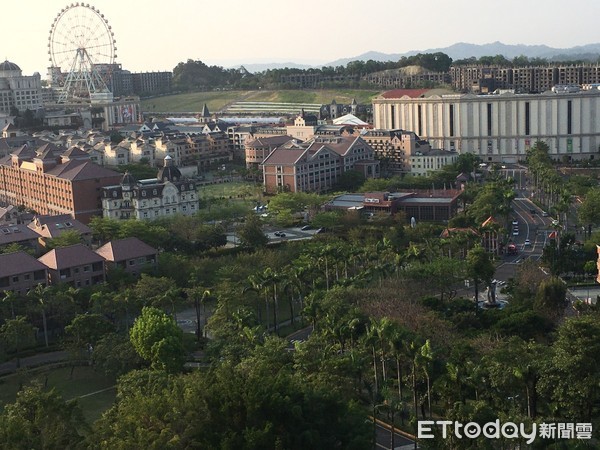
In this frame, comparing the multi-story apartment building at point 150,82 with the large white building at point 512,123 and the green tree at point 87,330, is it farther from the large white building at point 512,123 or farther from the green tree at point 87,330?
the green tree at point 87,330

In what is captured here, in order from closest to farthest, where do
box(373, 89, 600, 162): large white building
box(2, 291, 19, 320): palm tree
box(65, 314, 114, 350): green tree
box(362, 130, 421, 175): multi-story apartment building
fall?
box(65, 314, 114, 350): green tree, box(2, 291, 19, 320): palm tree, box(362, 130, 421, 175): multi-story apartment building, box(373, 89, 600, 162): large white building

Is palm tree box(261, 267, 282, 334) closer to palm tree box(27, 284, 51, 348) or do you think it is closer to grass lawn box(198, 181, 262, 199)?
palm tree box(27, 284, 51, 348)

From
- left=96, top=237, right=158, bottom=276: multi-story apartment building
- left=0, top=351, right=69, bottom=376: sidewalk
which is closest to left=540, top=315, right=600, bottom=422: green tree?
left=0, top=351, right=69, bottom=376: sidewalk

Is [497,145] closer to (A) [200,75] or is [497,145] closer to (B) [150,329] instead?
(B) [150,329]

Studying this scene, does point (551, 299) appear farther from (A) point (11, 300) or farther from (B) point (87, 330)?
(A) point (11, 300)

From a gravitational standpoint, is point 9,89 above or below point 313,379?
above

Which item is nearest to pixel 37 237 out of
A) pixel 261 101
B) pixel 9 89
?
pixel 9 89
